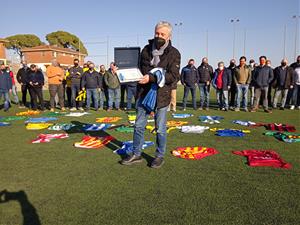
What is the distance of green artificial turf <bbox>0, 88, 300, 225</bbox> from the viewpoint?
109 inches

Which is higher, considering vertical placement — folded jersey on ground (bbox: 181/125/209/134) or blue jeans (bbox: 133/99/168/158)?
blue jeans (bbox: 133/99/168/158)

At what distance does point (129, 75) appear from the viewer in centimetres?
393

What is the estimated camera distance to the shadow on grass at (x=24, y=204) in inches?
107

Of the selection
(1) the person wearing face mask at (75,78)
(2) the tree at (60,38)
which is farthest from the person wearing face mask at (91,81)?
(2) the tree at (60,38)

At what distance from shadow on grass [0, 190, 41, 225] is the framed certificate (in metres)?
2.01

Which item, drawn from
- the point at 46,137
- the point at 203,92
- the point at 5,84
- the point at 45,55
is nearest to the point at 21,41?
the point at 45,55

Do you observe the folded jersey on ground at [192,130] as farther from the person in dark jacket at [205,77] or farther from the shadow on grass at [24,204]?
the person in dark jacket at [205,77]

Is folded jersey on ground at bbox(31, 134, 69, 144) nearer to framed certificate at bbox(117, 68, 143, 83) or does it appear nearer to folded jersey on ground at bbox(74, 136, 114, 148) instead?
folded jersey on ground at bbox(74, 136, 114, 148)

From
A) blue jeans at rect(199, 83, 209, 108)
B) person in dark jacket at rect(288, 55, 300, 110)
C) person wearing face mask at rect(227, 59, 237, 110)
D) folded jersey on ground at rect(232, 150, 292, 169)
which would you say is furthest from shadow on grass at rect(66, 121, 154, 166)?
person in dark jacket at rect(288, 55, 300, 110)

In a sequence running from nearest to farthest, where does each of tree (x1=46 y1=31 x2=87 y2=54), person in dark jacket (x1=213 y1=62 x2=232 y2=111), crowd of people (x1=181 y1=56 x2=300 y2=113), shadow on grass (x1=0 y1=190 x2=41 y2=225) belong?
shadow on grass (x1=0 y1=190 x2=41 y2=225), crowd of people (x1=181 y1=56 x2=300 y2=113), person in dark jacket (x1=213 y1=62 x2=232 y2=111), tree (x1=46 y1=31 x2=87 y2=54)

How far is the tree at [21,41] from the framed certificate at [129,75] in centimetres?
7060

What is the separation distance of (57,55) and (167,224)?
196 ft

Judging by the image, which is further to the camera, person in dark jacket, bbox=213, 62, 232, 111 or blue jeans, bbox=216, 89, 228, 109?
blue jeans, bbox=216, 89, 228, 109

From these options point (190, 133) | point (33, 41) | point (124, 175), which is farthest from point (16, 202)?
point (33, 41)
